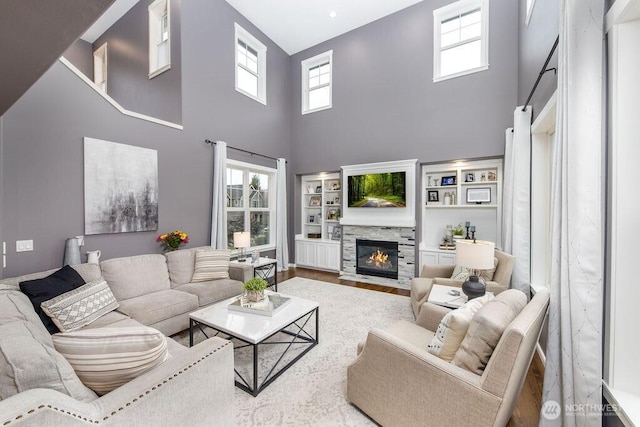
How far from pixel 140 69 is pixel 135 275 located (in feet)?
13.0

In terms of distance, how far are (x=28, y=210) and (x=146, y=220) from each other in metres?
1.10

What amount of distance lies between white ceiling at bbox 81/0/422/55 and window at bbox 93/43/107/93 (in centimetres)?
33

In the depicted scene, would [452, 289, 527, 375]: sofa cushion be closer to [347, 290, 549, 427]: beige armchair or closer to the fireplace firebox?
[347, 290, 549, 427]: beige armchair

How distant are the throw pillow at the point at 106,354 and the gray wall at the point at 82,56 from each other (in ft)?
22.7

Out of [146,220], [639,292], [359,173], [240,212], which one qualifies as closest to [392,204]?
[359,173]

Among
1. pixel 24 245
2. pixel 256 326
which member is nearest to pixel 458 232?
pixel 256 326

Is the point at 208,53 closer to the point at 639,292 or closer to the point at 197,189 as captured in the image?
the point at 197,189

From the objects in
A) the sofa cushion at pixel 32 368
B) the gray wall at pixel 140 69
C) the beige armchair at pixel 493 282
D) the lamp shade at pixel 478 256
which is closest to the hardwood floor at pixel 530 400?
the beige armchair at pixel 493 282

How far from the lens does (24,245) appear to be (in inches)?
105

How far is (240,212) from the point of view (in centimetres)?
515

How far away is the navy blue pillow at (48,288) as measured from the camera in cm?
204

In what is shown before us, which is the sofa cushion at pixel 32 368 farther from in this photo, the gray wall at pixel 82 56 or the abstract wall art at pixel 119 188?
the gray wall at pixel 82 56

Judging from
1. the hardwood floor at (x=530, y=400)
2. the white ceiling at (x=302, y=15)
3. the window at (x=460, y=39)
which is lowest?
the hardwood floor at (x=530, y=400)

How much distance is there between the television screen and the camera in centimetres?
472
